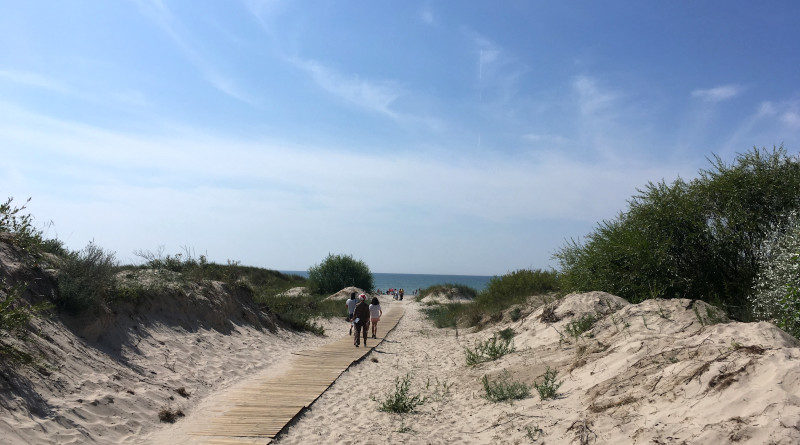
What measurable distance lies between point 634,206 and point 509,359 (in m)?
7.12

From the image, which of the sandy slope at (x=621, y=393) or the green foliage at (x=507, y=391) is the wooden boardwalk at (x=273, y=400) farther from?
the green foliage at (x=507, y=391)

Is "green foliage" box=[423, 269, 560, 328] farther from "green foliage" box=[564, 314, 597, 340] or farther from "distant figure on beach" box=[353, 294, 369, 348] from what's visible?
"green foliage" box=[564, 314, 597, 340]

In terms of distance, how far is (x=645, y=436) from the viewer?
4684 mm

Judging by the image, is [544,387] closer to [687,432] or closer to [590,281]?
[687,432]

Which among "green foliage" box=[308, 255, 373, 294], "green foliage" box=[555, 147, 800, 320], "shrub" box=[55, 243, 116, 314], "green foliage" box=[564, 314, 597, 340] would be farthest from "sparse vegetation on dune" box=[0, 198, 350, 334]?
"green foliage" box=[308, 255, 373, 294]

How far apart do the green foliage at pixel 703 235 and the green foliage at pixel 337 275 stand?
97.7 feet

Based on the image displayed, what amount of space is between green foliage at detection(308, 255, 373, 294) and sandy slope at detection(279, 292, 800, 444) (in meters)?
31.0

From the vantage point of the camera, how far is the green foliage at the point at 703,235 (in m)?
11.6

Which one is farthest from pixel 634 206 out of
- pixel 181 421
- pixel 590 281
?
pixel 181 421

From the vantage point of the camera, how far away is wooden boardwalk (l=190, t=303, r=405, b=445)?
6.16 metres

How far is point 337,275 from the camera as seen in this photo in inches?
1661

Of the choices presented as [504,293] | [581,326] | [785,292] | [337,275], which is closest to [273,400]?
[581,326]

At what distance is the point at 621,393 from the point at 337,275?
37.3 metres

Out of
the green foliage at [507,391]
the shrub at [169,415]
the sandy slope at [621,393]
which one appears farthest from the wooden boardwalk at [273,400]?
the green foliage at [507,391]
